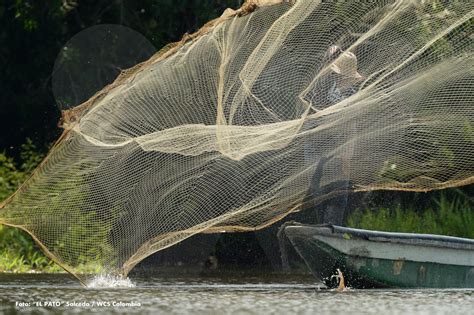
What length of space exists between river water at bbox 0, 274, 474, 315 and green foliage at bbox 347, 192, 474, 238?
3930 millimetres

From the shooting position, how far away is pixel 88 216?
39.5ft

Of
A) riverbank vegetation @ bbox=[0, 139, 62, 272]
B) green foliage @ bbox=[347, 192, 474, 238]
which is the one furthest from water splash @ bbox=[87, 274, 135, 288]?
green foliage @ bbox=[347, 192, 474, 238]

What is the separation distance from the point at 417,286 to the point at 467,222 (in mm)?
5012

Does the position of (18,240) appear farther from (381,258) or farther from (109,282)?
(381,258)

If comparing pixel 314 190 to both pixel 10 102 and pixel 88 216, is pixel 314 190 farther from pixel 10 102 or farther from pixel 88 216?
pixel 10 102

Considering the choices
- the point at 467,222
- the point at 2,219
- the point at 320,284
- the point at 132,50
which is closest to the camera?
the point at 2,219

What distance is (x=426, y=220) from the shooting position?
1739cm

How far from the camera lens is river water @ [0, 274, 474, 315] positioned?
999 centimetres

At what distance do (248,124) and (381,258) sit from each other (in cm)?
163

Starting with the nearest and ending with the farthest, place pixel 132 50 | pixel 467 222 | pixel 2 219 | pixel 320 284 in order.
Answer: pixel 2 219 → pixel 320 284 → pixel 467 222 → pixel 132 50

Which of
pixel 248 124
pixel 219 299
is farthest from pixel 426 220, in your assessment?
pixel 219 299

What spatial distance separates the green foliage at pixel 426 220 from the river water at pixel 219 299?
393cm

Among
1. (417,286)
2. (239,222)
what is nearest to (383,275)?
(417,286)

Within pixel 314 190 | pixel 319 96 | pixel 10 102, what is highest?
pixel 10 102
